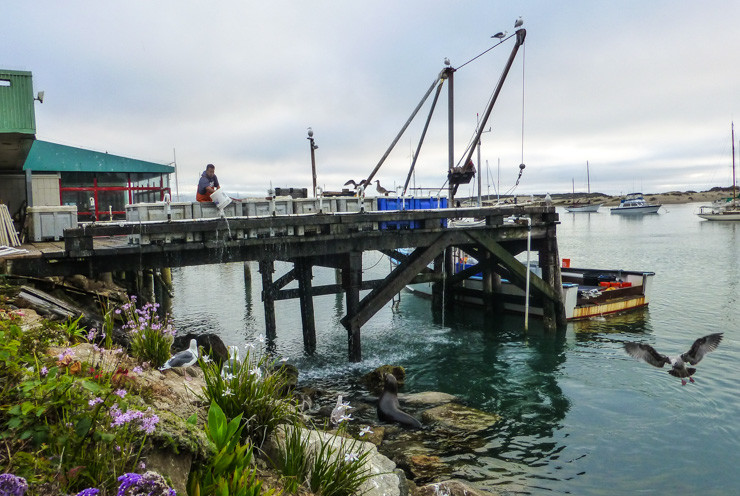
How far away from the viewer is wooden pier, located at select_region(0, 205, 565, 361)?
1154cm

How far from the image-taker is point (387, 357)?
17.5m

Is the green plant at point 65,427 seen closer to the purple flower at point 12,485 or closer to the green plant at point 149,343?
the purple flower at point 12,485

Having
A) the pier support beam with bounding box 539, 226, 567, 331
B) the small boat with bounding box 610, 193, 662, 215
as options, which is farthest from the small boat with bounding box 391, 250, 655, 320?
the small boat with bounding box 610, 193, 662, 215

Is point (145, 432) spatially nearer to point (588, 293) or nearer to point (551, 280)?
point (551, 280)

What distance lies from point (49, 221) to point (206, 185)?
16.8ft

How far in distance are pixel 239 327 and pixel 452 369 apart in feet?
35.1

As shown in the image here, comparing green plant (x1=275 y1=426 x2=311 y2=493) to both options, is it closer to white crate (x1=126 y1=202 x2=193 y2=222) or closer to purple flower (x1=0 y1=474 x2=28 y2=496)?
purple flower (x1=0 y1=474 x2=28 y2=496)

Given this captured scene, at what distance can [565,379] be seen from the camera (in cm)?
1532

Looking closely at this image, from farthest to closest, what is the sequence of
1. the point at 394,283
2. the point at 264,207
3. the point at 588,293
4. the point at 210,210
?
the point at 588,293 → the point at 394,283 → the point at 264,207 → the point at 210,210

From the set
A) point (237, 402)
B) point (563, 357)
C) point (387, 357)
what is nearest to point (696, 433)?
point (563, 357)

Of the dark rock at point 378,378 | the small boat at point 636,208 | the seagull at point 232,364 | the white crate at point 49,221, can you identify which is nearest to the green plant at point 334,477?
the seagull at point 232,364

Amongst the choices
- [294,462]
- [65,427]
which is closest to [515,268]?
[294,462]

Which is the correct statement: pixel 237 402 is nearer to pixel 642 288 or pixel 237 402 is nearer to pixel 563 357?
pixel 563 357

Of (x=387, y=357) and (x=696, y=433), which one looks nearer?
(x=696, y=433)
